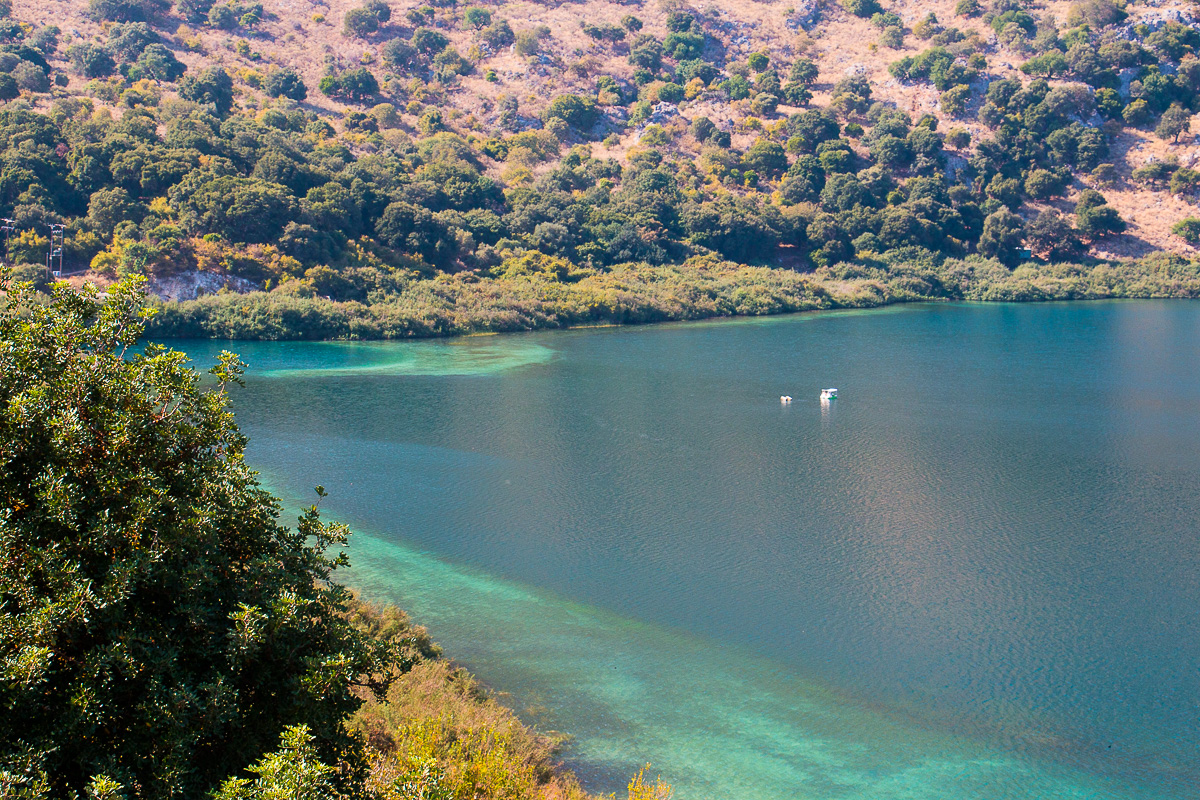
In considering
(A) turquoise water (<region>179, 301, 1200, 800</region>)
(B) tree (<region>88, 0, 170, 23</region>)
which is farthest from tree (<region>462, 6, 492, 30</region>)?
(A) turquoise water (<region>179, 301, 1200, 800</region>)

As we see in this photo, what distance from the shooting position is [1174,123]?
106 metres

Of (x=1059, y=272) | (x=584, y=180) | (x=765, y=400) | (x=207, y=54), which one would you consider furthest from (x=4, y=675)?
(x=207, y=54)

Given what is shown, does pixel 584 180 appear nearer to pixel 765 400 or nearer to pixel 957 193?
pixel 957 193

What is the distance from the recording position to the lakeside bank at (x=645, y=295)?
6125 cm

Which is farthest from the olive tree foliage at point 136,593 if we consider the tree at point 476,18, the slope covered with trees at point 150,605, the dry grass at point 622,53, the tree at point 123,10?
the tree at point 476,18

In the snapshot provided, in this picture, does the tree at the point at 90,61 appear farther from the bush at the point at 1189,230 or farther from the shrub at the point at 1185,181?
the shrub at the point at 1185,181

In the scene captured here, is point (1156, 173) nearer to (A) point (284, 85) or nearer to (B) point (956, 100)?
(B) point (956, 100)

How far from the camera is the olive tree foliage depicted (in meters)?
8.32

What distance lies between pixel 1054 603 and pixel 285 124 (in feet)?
279

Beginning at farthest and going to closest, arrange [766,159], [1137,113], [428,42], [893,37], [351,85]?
[893,37]
[428,42]
[1137,113]
[351,85]
[766,159]

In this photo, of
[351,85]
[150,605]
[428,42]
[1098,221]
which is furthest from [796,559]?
[428,42]

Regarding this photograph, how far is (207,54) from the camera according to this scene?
348 ft

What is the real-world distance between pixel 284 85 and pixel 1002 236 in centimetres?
8110

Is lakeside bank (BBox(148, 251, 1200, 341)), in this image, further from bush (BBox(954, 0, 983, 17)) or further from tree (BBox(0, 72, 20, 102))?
bush (BBox(954, 0, 983, 17))
